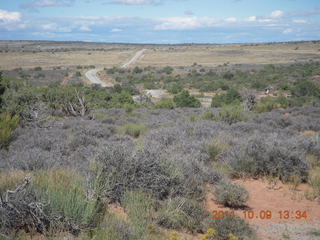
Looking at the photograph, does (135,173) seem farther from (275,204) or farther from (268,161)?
(268,161)

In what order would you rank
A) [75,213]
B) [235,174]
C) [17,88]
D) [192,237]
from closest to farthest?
[75,213]
[192,237]
[235,174]
[17,88]

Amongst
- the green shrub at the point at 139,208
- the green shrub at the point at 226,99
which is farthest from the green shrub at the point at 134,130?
the green shrub at the point at 226,99

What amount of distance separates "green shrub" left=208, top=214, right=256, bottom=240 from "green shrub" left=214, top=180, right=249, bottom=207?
1.13 m

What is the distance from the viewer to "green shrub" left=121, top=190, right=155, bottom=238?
451 centimetres

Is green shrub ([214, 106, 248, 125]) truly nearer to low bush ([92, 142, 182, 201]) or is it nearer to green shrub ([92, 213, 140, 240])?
low bush ([92, 142, 182, 201])

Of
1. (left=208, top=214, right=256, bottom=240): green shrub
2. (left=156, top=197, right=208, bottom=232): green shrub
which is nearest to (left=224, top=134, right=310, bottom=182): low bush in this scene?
(left=156, top=197, right=208, bottom=232): green shrub

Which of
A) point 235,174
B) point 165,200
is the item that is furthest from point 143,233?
point 235,174

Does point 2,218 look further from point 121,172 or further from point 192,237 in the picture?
point 192,237

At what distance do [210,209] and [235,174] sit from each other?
2.25 m

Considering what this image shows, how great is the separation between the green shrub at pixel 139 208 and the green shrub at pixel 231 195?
59.1 inches

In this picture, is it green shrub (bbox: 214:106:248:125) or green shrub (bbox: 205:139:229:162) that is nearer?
green shrub (bbox: 205:139:229:162)

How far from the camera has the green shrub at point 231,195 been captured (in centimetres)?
621

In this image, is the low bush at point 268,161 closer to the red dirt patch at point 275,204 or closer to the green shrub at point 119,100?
the red dirt patch at point 275,204

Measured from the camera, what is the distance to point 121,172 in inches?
227
